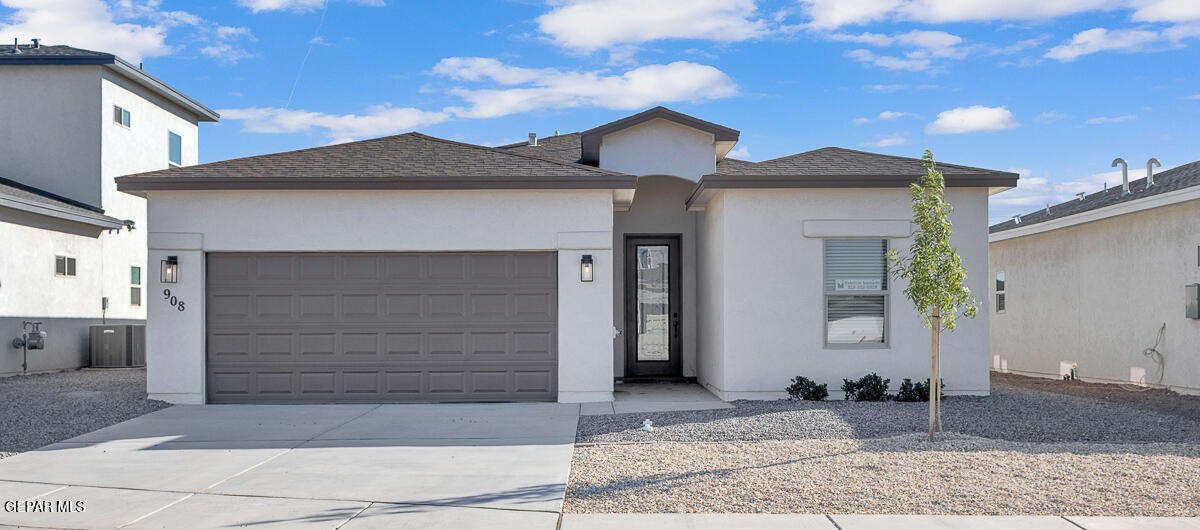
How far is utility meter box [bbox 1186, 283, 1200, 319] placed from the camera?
1259 cm

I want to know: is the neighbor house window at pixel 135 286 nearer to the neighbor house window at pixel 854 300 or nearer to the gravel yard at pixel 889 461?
the gravel yard at pixel 889 461

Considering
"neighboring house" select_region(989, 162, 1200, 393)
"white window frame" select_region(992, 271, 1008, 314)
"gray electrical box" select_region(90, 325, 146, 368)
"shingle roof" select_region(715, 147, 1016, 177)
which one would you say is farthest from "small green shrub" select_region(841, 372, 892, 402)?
"gray electrical box" select_region(90, 325, 146, 368)

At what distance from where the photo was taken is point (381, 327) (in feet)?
38.5

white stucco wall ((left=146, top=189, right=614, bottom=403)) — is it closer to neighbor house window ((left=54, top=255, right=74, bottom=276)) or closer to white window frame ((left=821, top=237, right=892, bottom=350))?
white window frame ((left=821, top=237, right=892, bottom=350))

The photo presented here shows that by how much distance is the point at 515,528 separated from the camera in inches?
219

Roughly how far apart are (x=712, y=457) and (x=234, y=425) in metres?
5.54

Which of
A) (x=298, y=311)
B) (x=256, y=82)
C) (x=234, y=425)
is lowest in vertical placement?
(x=234, y=425)

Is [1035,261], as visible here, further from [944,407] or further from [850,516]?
[850,516]

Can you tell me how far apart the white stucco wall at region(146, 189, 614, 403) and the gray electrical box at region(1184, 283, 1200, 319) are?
8.58 metres

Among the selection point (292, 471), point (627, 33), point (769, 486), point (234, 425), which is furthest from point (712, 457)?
point (627, 33)

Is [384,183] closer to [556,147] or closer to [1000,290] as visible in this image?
[556,147]

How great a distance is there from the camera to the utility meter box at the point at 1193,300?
12.6 m

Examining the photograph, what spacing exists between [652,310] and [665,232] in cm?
137

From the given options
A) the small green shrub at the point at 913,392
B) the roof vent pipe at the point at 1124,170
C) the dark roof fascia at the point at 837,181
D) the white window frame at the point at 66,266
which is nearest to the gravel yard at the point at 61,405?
the white window frame at the point at 66,266
